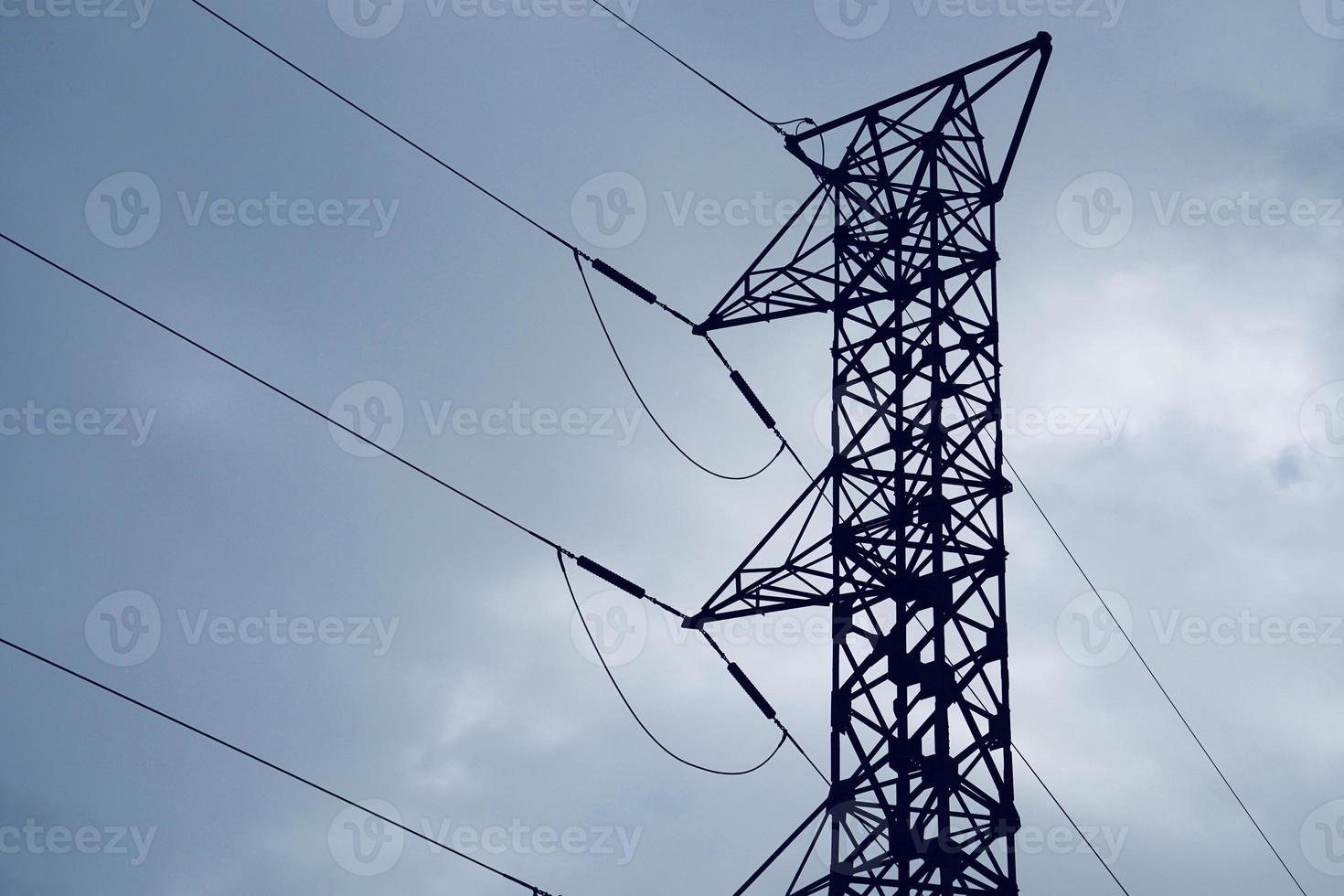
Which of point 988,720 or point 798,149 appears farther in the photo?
point 798,149

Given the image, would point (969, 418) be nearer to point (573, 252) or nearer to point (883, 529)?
point (883, 529)

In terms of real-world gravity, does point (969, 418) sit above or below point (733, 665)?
above

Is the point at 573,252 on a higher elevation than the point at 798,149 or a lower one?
lower

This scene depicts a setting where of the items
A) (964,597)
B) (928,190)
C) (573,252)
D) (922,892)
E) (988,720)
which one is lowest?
(922,892)

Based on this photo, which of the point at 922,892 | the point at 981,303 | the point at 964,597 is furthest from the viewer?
the point at 981,303

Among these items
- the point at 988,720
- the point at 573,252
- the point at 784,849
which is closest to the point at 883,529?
the point at 988,720

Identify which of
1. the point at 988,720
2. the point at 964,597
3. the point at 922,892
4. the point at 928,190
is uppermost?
the point at 928,190

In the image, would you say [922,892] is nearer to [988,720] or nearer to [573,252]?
[988,720]

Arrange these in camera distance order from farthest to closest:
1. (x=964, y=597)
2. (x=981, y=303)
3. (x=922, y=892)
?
(x=981, y=303), (x=964, y=597), (x=922, y=892)

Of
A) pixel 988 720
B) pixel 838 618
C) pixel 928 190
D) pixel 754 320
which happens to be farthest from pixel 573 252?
pixel 988 720
